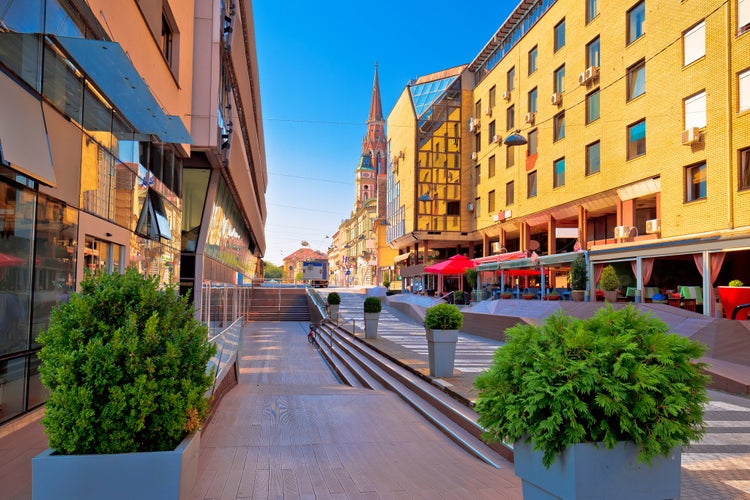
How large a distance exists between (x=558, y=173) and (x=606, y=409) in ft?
90.5

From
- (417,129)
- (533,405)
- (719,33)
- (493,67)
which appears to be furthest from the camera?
(417,129)

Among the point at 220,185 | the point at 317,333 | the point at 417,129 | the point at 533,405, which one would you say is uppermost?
the point at 417,129

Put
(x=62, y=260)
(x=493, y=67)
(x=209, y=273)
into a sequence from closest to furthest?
(x=62, y=260), (x=209, y=273), (x=493, y=67)

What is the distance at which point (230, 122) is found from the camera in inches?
710

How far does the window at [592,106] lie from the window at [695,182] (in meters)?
6.90

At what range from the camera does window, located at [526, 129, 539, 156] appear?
3062cm

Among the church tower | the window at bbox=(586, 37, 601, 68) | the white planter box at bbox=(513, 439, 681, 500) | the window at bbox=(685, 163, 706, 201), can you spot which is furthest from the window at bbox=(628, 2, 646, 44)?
the church tower

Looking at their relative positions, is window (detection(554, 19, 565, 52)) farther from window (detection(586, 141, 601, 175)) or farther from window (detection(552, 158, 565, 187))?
window (detection(586, 141, 601, 175))

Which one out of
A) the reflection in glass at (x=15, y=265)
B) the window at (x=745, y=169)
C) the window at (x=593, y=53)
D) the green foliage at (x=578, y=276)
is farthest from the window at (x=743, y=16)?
the reflection in glass at (x=15, y=265)

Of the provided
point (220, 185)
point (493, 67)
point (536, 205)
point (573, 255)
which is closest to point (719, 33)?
point (573, 255)

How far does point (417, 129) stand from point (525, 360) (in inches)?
1775

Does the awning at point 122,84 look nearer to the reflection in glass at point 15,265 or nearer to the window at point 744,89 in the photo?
the reflection in glass at point 15,265

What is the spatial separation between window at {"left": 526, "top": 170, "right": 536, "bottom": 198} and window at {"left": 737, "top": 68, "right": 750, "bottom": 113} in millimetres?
15021

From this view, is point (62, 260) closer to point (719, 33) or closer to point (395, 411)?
point (395, 411)
